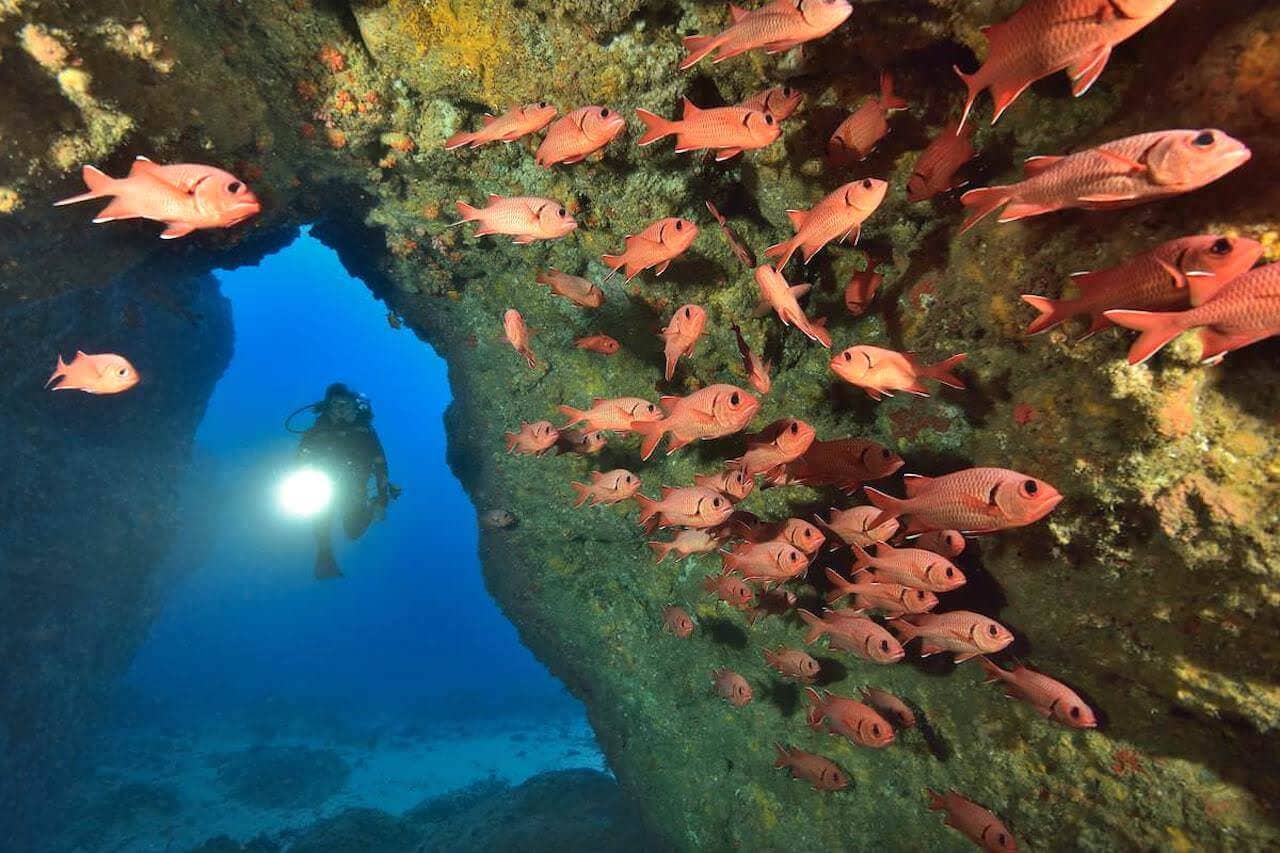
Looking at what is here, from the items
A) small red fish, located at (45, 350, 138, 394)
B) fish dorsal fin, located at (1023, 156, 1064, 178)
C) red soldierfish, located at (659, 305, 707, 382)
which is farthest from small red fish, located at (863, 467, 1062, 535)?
small red fish, located at (45, 350, 138, 394)

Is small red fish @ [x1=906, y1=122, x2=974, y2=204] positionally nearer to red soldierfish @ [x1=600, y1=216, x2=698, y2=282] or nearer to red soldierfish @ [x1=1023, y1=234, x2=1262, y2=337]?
red soldierfish @ [x1=1023, y1=234, x2=1262, y2=337]

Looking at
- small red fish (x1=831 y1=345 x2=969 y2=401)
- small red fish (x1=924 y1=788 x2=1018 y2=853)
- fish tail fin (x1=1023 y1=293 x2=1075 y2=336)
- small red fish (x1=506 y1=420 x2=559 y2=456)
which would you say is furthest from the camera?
small red fish (x1=506 y1=420 x2=559 y2=456)

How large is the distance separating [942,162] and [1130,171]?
5.77 ft

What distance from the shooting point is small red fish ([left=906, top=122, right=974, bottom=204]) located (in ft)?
12.3

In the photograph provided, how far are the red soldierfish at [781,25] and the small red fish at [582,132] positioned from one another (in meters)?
0.71

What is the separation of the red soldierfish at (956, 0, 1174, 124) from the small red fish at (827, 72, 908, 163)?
4.46 feet

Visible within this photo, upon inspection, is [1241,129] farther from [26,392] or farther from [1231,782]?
[26,392]

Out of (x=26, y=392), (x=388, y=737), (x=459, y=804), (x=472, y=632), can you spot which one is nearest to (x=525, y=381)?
(x=26, y=392)

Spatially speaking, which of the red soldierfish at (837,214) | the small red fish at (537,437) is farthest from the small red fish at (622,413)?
the red soldierfish at (837,214)

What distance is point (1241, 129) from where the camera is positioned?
2.65 metres

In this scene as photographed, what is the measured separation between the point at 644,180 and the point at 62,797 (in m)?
18.8

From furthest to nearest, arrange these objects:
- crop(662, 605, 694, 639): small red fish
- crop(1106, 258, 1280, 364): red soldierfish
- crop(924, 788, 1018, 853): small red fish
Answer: crop(662, 605, 694, 639): small red fish
crop(924, 788, 1018, 853): small red fish
crop(1106, 258, 1280, 364): red soldierfish

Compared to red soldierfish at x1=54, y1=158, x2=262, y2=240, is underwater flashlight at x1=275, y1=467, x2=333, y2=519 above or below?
above

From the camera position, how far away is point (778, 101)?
162 inches
